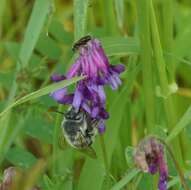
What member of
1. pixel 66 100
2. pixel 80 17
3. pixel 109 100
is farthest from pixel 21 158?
pixel 80 17

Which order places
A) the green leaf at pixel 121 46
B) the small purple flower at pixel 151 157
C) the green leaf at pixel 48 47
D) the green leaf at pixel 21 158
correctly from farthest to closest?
the green leaf at pixel 48 47, the green leaf at pixel 21 158, the green leaf at pixel 121 46, the small purple flower at pixel 151 157

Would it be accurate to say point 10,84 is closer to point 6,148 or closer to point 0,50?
point 6,148

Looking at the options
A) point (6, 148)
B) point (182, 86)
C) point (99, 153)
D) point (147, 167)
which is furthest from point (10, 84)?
point (182, 86)

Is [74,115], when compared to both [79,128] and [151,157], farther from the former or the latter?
[151,157]

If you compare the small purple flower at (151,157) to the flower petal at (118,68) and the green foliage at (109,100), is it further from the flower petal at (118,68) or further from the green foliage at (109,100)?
the flower petal at (118,68)

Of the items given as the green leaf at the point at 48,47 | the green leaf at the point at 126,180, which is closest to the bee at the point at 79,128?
the green leaf at the point at 126,180

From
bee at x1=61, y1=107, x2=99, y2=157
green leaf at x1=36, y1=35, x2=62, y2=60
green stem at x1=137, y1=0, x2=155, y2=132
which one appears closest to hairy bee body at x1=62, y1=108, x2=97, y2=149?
bee at x1=61, y1=107, x2=99, y2=157
